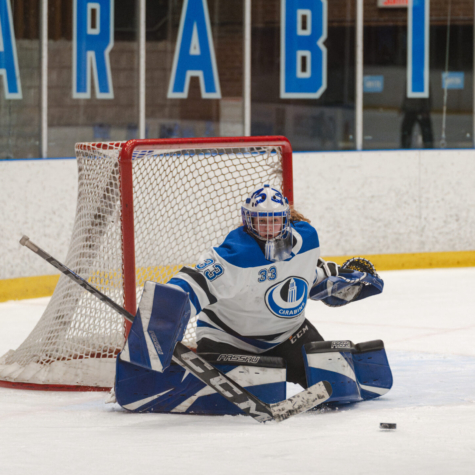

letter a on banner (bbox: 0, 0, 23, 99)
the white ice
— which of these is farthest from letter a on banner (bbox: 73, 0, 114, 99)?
the white ice

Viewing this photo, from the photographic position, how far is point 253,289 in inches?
135

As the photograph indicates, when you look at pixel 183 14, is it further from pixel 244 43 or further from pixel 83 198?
pixel 83 198

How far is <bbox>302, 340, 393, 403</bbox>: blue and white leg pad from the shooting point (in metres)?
3.47

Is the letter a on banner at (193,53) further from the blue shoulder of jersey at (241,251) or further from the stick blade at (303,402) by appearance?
the stick blade at (303,402)

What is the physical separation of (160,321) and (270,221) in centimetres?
49

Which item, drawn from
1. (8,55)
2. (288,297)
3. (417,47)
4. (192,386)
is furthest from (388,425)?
(417,47)

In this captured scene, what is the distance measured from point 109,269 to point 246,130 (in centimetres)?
396

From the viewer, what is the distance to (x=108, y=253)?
407cm

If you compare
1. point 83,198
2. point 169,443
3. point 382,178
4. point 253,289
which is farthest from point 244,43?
point 169,443

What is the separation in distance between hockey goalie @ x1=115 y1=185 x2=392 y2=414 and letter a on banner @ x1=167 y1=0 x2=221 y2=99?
4.08m

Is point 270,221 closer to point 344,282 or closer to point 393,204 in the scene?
point 344,282

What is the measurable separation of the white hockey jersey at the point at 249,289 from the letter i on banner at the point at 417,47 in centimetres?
494

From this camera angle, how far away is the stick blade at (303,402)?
10.7ft

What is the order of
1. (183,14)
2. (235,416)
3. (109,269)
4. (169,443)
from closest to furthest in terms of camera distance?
1. (169,443)
2. (235,416)
3. (109,269)
4. (183,14)
